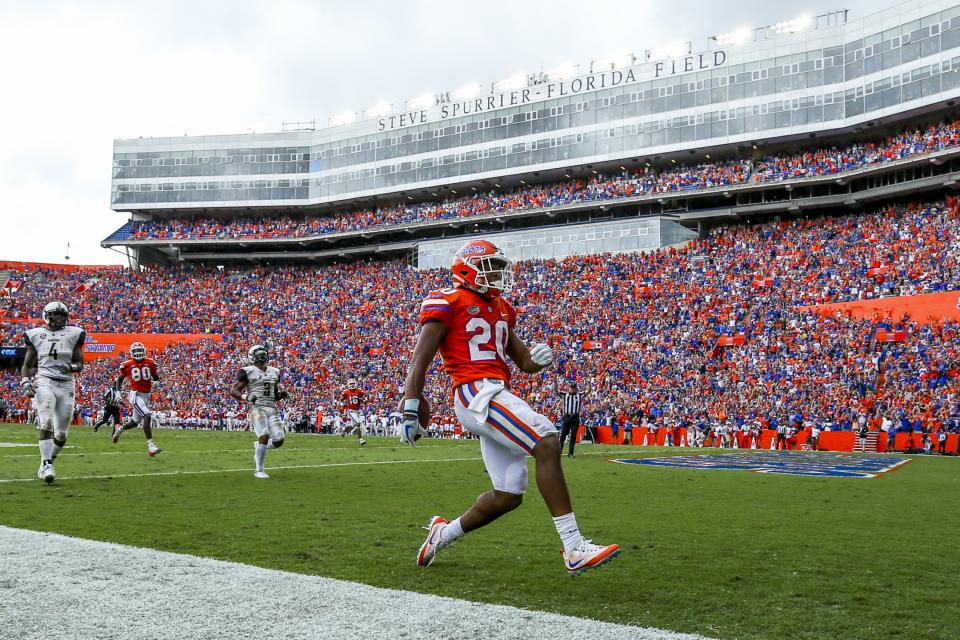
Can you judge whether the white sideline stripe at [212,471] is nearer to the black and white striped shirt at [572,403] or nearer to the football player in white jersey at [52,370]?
the football player in white jersey at [52,370]

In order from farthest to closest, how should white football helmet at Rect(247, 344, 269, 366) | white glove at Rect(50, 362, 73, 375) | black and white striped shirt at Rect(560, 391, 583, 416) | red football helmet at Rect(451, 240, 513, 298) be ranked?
black and white striped shirt at Rect(560, 391, 583, 416) → white football helmet at Rect(247, 344, 269, 366) → white glove at Rect(50, 362, 73, 375) → red football helmet at Rect(451, 240, 513, 298)

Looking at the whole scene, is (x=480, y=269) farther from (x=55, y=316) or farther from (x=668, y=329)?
(x=668, y=329)

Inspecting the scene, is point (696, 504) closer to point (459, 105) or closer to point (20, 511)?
point (20, 511)

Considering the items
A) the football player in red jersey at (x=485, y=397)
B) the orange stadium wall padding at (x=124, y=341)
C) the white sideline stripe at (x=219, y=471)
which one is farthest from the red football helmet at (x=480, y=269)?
the orange stadium wall padding at (x=124, y=341)

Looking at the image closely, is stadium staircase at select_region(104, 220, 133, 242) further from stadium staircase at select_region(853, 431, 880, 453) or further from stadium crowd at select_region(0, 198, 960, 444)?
stadium staircase at select_region(853, 431, 880, 453)

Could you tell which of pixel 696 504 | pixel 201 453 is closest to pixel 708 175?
pixel 201 453

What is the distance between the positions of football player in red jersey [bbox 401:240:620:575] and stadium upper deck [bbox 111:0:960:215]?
4541 centimetres

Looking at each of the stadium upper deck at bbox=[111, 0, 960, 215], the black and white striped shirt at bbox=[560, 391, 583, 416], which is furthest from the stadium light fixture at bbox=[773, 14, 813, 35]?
the black and white striped shirt at bbox=[560, 391, 583, 416]

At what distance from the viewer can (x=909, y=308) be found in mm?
33875

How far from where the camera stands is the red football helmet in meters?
6.07

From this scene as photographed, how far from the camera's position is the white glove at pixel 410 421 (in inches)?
223

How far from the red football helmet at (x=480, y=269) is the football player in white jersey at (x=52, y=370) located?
736cm

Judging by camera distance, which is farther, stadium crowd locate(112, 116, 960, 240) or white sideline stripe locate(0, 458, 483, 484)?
stadium crowd locate(112, 116, 960, 240)

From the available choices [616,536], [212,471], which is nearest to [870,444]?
[212,471]
